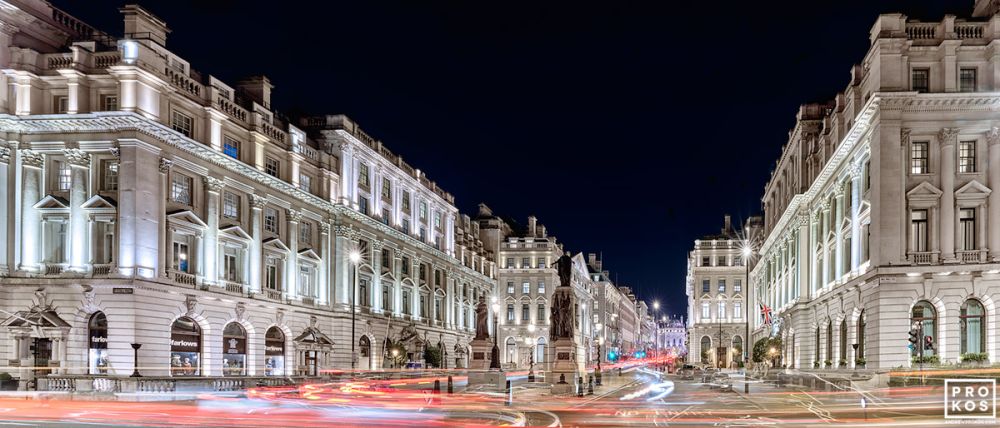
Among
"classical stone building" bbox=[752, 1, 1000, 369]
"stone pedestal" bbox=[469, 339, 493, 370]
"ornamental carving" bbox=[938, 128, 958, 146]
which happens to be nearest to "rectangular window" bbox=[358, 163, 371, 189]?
"stone pedestal" bbox=[469, 339, 493, 370]

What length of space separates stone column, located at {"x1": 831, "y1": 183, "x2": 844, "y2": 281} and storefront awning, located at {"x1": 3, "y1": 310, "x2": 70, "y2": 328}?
148 feet

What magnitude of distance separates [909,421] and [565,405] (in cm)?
1411

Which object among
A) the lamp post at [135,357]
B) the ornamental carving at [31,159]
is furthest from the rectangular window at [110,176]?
the lamp post at [135,357]

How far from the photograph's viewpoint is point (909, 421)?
23.6 metres

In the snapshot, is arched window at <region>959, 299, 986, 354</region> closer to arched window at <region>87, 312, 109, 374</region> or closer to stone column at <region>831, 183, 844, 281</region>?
A: stone column at <region>831, 183, 844, 281</region>

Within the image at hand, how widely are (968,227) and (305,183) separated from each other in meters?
44.0

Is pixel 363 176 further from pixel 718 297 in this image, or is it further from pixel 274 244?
pixel 718 297

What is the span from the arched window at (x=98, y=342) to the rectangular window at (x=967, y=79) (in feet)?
150

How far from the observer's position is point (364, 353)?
75312mm

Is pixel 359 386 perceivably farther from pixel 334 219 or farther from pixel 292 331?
pixel 334 219

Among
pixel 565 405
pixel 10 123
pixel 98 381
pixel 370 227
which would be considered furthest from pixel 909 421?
pixel 370 227

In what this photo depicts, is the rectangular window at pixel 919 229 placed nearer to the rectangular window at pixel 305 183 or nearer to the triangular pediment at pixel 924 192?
the triangular pediment at pixel 924 192

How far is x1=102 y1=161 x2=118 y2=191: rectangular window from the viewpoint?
46.5m

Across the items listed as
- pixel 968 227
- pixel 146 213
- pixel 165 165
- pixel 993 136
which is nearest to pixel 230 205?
pixel 165 165
